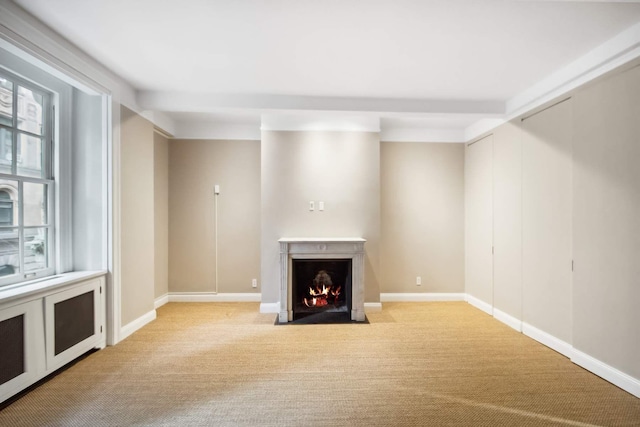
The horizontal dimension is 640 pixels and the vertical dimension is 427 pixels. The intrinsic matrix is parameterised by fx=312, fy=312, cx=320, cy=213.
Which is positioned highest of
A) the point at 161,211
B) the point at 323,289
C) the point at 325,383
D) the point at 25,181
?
the point at 25,181

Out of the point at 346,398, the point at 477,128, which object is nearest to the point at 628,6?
the point at 477,128

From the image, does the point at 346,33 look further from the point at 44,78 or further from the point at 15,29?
the point at 44,78

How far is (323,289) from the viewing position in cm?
441

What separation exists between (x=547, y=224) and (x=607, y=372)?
1.34 meters

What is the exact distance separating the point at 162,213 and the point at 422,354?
3902mm

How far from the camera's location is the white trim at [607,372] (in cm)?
225

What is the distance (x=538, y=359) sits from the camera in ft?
9.36

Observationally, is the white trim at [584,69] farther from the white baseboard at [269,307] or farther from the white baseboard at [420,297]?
the white baseboard at [269,307]

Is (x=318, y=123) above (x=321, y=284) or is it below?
above

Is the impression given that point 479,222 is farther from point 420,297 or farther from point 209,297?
point 209,297

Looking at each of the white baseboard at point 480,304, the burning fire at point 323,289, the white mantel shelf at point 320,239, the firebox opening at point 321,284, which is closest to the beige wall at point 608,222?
the white baseboard at point 480,304

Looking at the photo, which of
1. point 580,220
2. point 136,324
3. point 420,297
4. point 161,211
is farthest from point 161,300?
point 580,220

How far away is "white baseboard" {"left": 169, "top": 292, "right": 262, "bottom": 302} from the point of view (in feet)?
15.5

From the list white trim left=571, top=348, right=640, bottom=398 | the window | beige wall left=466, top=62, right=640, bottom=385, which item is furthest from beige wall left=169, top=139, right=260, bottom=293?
white trim left=571, top=348, right=640, bottom=398
